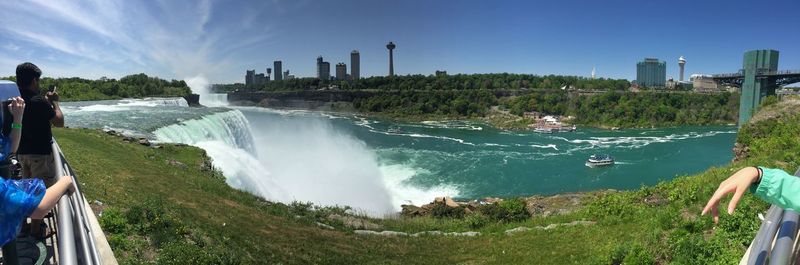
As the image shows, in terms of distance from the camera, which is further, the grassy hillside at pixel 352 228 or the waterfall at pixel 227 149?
the waterfall at pixel 227 149

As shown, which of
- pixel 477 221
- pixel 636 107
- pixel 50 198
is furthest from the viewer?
pixel 636 107

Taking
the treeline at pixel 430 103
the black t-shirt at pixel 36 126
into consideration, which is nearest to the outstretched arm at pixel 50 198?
the black t-shirt at pixel 36 126

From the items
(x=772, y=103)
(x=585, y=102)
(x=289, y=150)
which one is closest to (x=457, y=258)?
(x=772, y=103)

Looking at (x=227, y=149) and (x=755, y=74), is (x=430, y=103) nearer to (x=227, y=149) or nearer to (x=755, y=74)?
(x=755, y=74)

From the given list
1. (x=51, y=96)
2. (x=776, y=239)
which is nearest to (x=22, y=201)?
(x=776, y=239)

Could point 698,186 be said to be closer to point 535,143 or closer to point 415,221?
point 415,221

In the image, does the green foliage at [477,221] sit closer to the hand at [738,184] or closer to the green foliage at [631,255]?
the green foliage at [631,255]

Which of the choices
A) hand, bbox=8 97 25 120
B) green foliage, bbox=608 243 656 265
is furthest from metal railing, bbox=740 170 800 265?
hand, bbox=8 97 25 120
